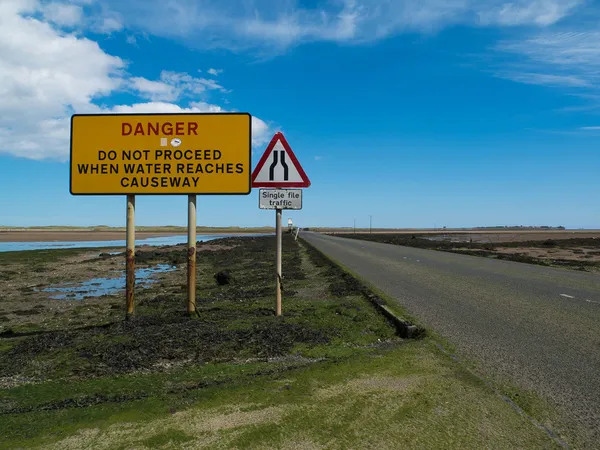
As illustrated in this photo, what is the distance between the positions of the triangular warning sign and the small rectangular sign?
10 centimetres

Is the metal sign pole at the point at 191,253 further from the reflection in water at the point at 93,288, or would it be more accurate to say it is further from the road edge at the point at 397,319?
the reflection in water at the point at 93,288

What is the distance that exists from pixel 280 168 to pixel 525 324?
4.82 meters

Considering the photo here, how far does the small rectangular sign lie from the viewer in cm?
745

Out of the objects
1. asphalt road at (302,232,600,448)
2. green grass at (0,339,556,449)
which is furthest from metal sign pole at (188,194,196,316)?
asphalt road at (302,232,600,448)

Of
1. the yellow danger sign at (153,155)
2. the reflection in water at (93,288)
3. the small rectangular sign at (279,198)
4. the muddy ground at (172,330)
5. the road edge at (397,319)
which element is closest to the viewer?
the muddy ground at (172,330)

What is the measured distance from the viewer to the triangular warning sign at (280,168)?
747 centimetres

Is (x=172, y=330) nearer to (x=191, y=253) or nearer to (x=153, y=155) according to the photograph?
(x=191, y=253)

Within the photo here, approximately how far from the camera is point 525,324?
290 inches

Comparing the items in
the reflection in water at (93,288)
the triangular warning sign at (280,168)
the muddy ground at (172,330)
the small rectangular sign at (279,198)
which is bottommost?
the reflection in water at (93,288)

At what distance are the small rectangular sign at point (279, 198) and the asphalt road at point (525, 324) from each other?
120 inches

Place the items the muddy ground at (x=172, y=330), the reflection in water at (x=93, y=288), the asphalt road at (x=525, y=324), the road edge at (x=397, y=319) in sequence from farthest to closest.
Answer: the reflection in water at (x=93, y=288) → the road edge at (x=397, y=319) → the muddy ground at (x=172, y=330) → the asphalt road at (x=525, y=324)

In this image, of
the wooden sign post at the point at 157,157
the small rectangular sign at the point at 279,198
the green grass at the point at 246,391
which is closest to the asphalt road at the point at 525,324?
the green grass at the point at 246,391

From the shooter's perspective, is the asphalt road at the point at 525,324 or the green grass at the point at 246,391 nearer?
the green grass at the point at 246,391

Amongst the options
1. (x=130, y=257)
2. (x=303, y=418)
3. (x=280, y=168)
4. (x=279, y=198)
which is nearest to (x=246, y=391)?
(x=303, y=418)
